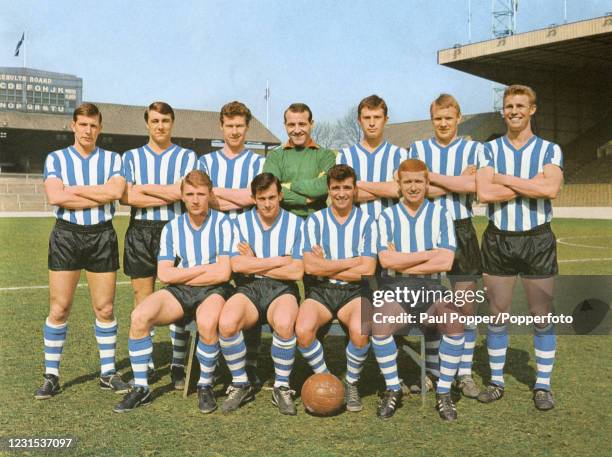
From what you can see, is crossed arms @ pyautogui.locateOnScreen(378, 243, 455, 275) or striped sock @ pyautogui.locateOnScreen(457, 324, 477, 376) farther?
striped sock @ pyautogui.locateOnScreen(457, 324, 477, 376)

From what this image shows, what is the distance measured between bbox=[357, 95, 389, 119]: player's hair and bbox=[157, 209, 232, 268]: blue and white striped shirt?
118 centimetres

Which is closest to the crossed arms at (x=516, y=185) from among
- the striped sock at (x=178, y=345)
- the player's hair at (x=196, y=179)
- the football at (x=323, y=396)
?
the football at (x=323, y=396)

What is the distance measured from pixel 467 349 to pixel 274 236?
60.2 inches

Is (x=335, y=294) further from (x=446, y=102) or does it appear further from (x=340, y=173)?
(x=446, y=102)

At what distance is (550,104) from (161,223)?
3603cm

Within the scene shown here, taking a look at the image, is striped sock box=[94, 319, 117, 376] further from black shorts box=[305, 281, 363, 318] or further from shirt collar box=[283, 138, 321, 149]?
shirt collar box=[283, 138, 321, 149]

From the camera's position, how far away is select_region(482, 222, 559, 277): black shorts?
12.7 ft

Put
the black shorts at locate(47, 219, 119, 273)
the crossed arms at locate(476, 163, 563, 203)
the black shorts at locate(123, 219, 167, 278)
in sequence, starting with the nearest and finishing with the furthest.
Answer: the crossed arms at locate(476, 163, 563, 203) → the black shorts at locate(47, 219, 119, 273) → the black shorts at locate(123, 219, 167, 278)

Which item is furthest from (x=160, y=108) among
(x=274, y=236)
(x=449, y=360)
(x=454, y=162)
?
(x=449, y=360)

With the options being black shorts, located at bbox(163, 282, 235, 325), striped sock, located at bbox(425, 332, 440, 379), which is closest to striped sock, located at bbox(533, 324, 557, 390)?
striped sock, located at bbox(425, 332, 440, 379)

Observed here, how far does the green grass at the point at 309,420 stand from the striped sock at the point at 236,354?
189 millimetres

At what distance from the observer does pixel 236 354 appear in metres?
3.87

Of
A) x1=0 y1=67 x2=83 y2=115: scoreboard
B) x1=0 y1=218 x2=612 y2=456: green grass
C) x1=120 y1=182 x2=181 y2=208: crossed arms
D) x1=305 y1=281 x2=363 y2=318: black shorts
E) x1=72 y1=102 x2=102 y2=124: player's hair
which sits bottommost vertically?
x1=0 y1=218 x2=612 y2=456: green grass

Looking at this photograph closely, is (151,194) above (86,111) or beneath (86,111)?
beneath
